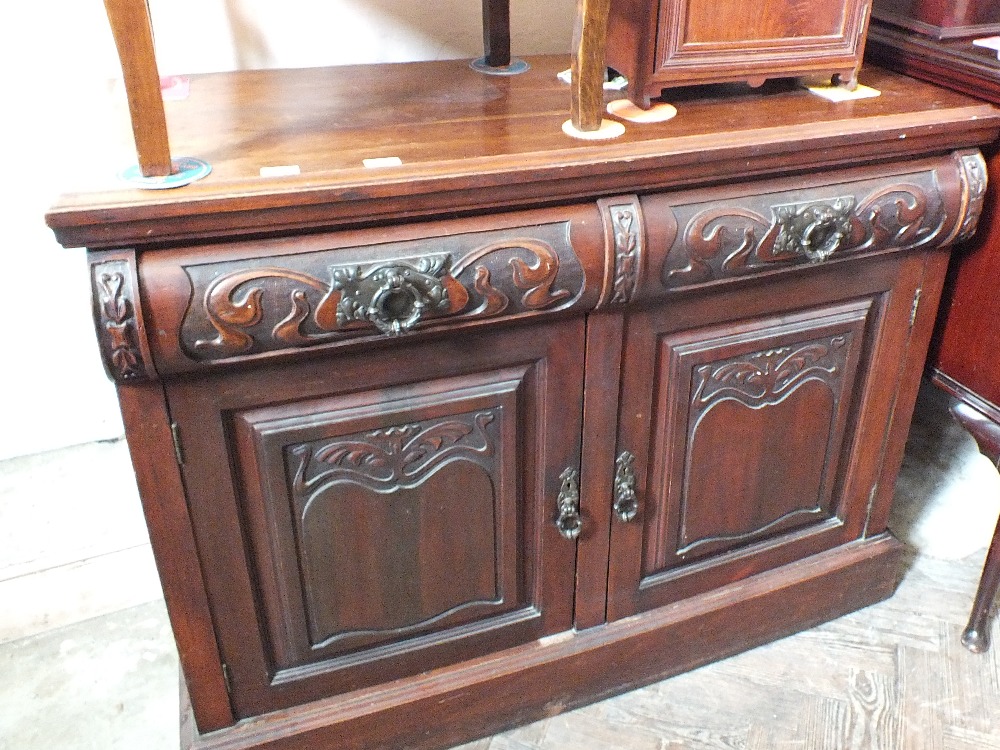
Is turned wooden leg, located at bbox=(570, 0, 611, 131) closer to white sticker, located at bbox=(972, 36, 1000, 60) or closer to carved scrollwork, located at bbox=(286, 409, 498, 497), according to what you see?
carved scrollwork, located at bbox=(286, 409, 498, 497)

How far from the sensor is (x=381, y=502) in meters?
1.09

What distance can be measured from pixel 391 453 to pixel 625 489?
35cm

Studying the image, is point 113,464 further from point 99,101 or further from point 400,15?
point 400,15

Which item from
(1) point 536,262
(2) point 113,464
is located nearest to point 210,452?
(1) point 536,262

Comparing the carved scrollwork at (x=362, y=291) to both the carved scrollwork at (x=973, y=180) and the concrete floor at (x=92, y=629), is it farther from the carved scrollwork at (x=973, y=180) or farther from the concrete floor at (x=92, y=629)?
the concrete floor at (x=92, y=629)

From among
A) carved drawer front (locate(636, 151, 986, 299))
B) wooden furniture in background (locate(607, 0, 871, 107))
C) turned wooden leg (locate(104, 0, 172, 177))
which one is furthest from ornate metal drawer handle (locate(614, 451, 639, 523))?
turned wooden leg (locate(104, 0, 172, 177))

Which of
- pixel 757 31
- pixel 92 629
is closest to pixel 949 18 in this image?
pixel 757 31

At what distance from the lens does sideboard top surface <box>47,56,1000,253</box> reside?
859 mm

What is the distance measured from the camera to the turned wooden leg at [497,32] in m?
1.29

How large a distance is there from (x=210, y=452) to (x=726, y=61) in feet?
2.59

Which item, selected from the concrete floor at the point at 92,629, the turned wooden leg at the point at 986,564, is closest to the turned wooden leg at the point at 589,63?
the turned wooden leg at the point at 986,564

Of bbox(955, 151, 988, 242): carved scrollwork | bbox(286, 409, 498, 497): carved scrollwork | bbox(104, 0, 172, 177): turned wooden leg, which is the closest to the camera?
bbox(104, 0, 172, 177): turned wooden leg

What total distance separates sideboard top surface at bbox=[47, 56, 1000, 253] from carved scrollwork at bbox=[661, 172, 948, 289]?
0.15ft

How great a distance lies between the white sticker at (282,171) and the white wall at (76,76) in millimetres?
344
